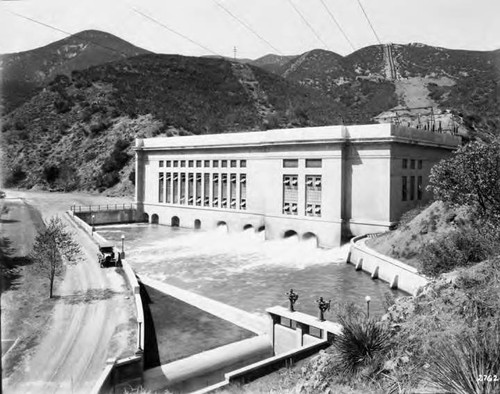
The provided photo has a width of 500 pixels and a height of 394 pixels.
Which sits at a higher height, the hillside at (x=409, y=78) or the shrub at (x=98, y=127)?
the hillside at (x=409, y=78)

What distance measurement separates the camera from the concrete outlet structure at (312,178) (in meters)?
Result: 39.4

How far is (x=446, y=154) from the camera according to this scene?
1832 inches

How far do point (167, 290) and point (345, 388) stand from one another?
19.1 m

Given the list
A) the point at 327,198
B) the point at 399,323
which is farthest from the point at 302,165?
the point at 399,323

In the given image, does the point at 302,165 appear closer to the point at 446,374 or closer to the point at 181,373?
the point at 181,373

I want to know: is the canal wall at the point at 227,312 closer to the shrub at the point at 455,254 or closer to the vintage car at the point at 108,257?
the vintage car at the point at 108,257

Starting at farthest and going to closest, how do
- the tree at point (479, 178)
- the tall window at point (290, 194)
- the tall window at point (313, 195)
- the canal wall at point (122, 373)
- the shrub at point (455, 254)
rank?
the tall window at point (290, 194), the tall window at point (313, 195), the shrub at point (455, 254), the tree at point (479, 178), the canal wall at point (122, 373)

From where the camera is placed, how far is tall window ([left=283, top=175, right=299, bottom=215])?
43656mm

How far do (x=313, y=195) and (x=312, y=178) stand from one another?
1596 mm

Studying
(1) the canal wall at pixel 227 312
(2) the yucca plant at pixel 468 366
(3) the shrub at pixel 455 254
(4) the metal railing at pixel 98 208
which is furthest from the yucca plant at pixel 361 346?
(4) the metal railing at pixel 98 208

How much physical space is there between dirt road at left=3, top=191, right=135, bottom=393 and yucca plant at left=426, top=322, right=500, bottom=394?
447 inches

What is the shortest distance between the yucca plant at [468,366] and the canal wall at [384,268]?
1643cm

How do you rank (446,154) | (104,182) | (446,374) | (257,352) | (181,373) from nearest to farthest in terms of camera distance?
(446,374)
(181,373)
(257,352)
(446,154)
(104,182)

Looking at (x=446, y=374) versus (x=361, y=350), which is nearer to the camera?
(x=446, y=374)
